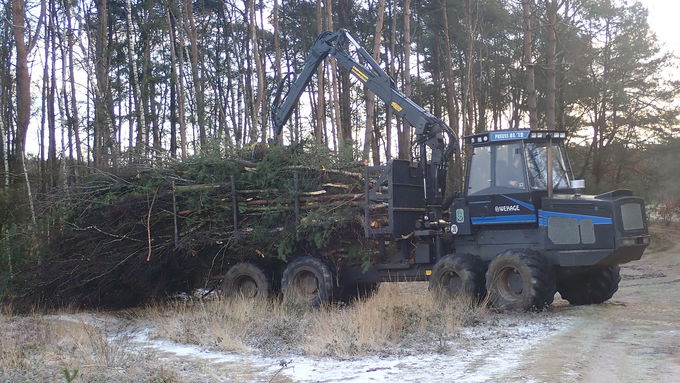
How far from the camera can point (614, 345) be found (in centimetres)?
882

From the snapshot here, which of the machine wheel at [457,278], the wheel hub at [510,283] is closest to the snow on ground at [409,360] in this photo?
the wheel hub at [510,283]

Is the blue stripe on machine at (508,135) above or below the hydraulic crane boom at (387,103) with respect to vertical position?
below

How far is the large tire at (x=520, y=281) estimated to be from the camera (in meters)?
11.4

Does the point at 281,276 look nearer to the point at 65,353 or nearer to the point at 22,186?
the point at 65,353

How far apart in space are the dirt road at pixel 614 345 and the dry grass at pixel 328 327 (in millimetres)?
1416

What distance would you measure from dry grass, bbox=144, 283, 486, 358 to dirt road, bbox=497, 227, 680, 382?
4.65 feet

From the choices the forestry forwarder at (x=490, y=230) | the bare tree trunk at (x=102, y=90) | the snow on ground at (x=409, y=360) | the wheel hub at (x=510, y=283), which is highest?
the bare tree trunk at (x=102, y=90)

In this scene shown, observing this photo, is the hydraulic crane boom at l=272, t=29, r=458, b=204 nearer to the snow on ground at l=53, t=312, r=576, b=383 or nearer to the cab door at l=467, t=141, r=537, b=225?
the cab door at l=467, t=141, r=537, b=225

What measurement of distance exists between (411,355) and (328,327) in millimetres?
1554

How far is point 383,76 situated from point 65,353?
8.90 m

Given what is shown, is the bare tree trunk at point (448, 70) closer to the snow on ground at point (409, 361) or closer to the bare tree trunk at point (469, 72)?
the bare tree trunk at point (469, 72)

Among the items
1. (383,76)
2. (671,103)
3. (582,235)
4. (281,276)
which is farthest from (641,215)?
(671,103)

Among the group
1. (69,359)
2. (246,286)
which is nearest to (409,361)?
(69,359)

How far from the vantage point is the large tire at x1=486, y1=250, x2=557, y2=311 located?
11.4 m
